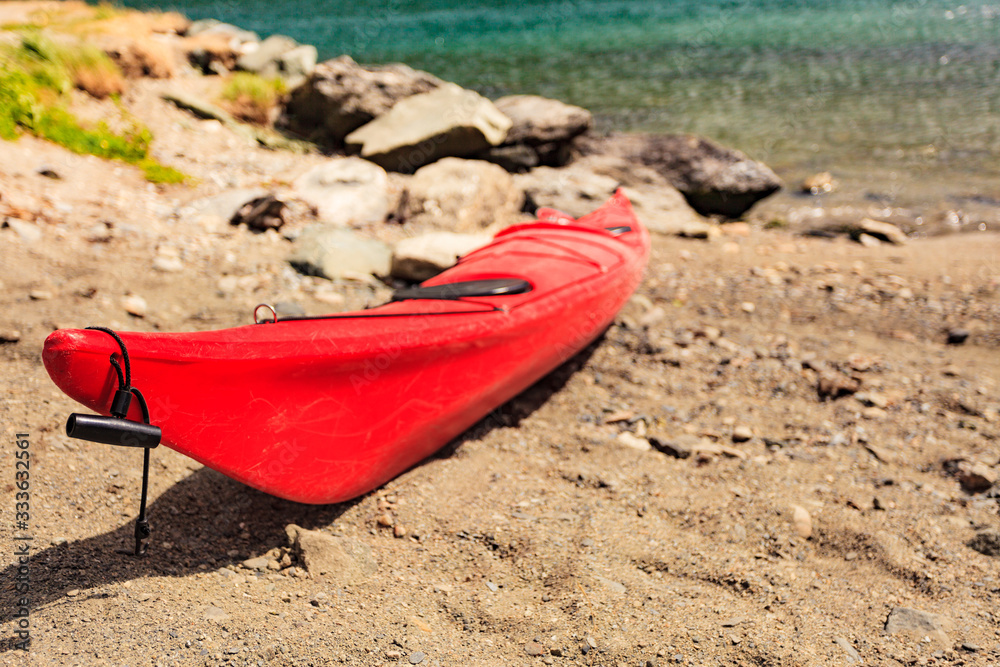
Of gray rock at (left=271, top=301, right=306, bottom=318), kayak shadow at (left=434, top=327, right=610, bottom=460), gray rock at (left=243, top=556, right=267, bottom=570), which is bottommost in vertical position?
gray rock at (left=243, top=556, right=267, bottom=570)

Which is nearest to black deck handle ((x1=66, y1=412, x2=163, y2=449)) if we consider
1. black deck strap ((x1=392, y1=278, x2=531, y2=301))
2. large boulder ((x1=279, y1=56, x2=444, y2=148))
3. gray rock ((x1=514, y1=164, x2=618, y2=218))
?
black deck strap ((x1=392, y1=278, x2=531, y2=301))

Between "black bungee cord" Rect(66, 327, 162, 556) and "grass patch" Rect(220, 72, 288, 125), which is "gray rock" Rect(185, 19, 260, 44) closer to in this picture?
"grass patch" Rect(220, 72, 288, 125)

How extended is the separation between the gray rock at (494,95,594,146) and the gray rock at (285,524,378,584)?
20.9 feet

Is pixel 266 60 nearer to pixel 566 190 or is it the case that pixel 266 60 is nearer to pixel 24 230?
pixel 566 190

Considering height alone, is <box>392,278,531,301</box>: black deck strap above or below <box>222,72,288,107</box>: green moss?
below

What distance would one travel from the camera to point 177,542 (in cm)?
238

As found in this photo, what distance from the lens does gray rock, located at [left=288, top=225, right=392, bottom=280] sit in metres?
4.79

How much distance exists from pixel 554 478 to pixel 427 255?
232 cm

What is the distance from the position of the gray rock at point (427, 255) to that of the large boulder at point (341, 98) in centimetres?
401

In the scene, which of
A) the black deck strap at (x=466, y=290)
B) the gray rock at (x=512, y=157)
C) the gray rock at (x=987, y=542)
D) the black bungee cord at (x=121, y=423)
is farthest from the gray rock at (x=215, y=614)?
the gray rock at (x=512, y=157)

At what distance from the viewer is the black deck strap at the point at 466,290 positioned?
304 cm

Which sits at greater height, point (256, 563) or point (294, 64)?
point (294, 64)

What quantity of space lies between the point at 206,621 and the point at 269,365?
85cm

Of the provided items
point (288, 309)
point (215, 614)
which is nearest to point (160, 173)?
point (288, 309)
